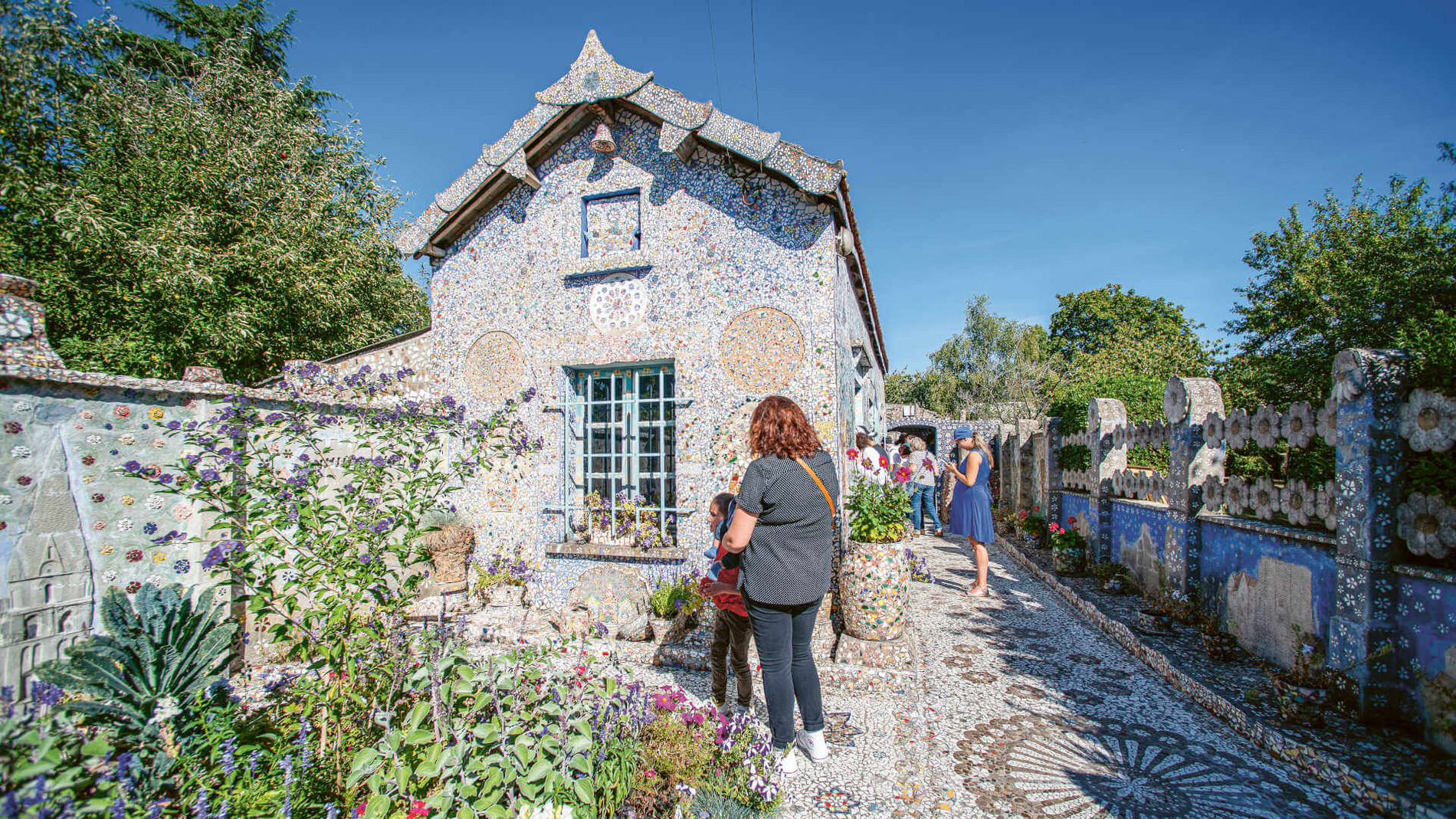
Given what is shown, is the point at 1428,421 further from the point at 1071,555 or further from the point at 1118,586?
the point at 1071,555

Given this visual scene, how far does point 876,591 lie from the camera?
450 cm

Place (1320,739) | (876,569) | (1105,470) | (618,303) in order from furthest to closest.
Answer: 1. (1105,470)
2. (618,303)
3. (876,569)
4. (1320,739)

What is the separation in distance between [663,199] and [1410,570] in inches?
229

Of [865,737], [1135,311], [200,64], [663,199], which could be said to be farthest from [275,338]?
[1135,311]

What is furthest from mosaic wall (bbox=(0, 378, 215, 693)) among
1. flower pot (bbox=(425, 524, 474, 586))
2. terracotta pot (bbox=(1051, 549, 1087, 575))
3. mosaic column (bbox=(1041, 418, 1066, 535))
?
mosaic column (bbox=(1041, 418, 1066, 535))

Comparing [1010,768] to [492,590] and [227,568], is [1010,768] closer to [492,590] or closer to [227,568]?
[227,568]

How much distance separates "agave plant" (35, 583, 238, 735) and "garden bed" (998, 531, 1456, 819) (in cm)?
A: 519

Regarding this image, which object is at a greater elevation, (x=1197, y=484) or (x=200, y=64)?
(x=200, y=64)

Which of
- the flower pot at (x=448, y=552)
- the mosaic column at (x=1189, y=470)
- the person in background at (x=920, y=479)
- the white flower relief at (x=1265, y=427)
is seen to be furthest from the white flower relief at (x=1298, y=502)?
the flower pot at (x=448, y=552)

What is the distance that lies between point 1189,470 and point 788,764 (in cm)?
468

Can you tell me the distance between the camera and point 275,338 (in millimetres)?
10930

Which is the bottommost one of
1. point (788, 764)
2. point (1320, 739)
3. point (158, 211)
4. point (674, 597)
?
point (788, 764)

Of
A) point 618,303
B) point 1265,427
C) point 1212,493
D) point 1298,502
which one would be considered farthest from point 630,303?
point 1212,493

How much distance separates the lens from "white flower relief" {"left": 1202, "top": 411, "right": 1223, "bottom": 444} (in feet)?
16.4
